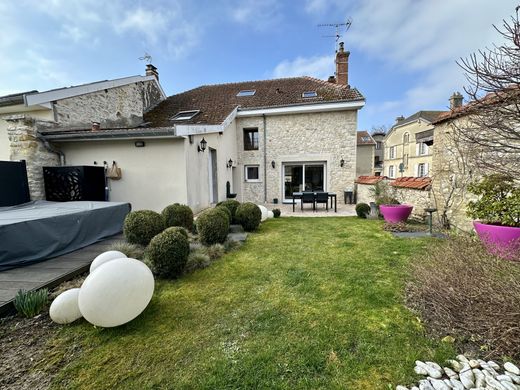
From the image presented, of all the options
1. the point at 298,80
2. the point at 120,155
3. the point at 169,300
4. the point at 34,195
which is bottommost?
the point at 169,300

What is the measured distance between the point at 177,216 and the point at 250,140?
800 centimetres

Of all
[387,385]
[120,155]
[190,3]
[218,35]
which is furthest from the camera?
[218,35]

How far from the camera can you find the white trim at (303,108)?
10750mm

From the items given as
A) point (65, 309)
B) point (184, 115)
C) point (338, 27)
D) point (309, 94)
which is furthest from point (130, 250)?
point (338, 27)

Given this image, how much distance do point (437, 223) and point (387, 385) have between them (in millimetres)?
6164

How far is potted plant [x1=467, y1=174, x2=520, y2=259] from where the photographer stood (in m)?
3.84

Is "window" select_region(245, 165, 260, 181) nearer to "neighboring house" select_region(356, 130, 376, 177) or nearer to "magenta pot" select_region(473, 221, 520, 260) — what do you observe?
"magenta pot" select_region(473, 221, 520, 260)

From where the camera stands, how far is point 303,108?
448 inches

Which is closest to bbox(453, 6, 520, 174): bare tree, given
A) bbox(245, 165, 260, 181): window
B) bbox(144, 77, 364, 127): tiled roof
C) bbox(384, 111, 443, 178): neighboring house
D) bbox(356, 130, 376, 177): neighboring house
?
bbox(144, 77, 364, 127): tiled roof

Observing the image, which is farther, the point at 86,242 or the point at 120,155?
the point at 120,155

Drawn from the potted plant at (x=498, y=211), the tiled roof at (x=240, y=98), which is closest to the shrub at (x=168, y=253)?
the potted plant at (x=498, y=211)

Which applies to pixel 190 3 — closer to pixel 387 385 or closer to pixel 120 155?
pixel 120 155

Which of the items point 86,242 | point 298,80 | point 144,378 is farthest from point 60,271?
point 298,80

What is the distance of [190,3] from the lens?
8.48 meters
